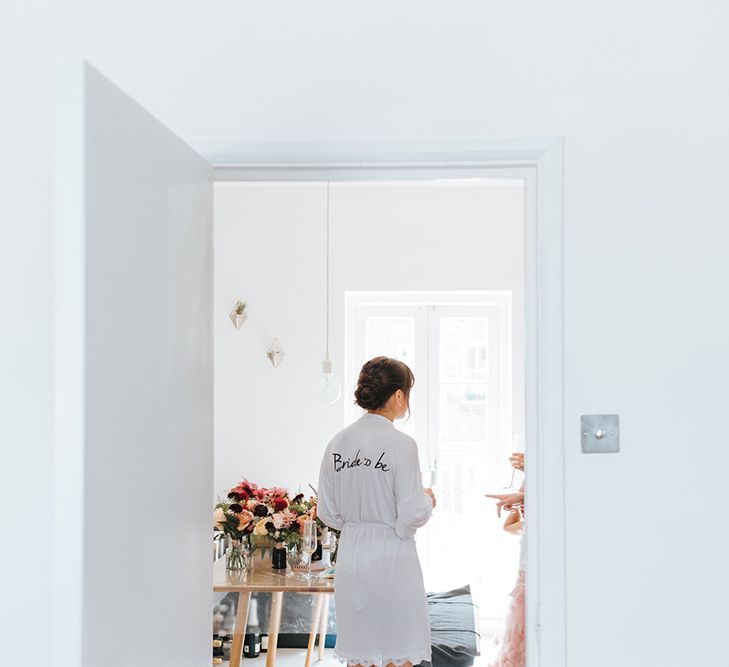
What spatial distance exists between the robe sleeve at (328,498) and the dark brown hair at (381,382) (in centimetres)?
26

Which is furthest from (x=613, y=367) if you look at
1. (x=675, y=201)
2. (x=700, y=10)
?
(x=700, y=10)

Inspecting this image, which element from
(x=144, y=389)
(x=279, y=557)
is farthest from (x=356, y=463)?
(x=144, y=389)

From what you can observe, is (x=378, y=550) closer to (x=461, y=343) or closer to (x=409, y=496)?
(x=409, y=496)

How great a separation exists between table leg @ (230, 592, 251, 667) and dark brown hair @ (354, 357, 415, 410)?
3.57 ft

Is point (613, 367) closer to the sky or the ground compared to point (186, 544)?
closer to the sky

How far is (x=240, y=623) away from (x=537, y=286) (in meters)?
2.50

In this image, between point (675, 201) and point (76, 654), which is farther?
point (675, 201)

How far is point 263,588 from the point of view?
3.53m

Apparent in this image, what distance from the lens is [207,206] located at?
1765 millimetres

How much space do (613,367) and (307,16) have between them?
1038mm

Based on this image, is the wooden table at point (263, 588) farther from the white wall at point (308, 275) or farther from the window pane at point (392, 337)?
the window pane at point (392, 337)

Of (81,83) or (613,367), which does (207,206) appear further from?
(613,367)

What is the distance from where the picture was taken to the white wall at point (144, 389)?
3.89 ft

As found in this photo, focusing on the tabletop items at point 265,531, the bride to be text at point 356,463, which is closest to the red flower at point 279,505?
the tabletop items at point 265,531
